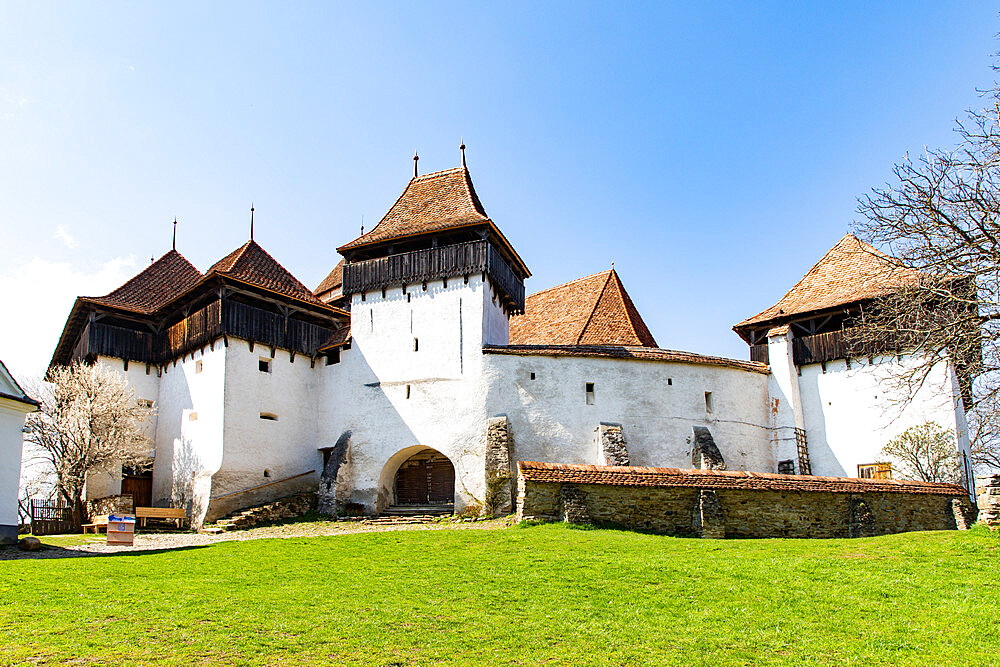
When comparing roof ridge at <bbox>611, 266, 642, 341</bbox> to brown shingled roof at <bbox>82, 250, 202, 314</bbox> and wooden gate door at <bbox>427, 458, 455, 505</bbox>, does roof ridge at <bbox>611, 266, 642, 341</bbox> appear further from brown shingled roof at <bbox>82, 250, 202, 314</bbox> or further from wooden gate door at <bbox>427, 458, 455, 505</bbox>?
brown shingled roof at <bbox>82, 250, 202, 314</bbox>

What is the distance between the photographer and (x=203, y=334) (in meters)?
24.0

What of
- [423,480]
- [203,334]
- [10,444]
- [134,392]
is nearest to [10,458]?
[10,444]

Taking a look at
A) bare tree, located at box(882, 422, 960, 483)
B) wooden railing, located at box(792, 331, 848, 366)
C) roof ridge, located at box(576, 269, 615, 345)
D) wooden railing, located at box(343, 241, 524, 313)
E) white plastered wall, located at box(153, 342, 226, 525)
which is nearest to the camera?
bare tree, located at box(882, 422, 960, 483)

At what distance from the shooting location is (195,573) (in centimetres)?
1183

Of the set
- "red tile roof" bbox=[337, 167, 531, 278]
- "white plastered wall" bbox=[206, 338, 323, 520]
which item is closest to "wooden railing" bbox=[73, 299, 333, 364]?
"white plastered wall" bbox=[206, 338, 323, 520]

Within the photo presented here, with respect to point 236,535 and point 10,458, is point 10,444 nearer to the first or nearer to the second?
point 10,458

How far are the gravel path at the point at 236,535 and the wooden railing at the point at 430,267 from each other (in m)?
7.48

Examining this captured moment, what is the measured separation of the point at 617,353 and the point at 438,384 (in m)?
5.27

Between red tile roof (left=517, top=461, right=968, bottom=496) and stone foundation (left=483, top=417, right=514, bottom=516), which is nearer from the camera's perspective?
red tile roof (left=517, top=461, right=968, bottom=496)

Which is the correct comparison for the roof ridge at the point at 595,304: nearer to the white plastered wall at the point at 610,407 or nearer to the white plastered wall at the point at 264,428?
the white plastered wall at the point at 610,407

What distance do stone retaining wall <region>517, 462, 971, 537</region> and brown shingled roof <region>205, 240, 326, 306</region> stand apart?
462 inches

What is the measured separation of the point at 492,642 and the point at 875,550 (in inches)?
323

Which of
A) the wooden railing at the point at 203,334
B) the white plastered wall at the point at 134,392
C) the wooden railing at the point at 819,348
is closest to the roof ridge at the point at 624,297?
the wooden railing at the point at 819,348

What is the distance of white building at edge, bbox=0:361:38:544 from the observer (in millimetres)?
15961
